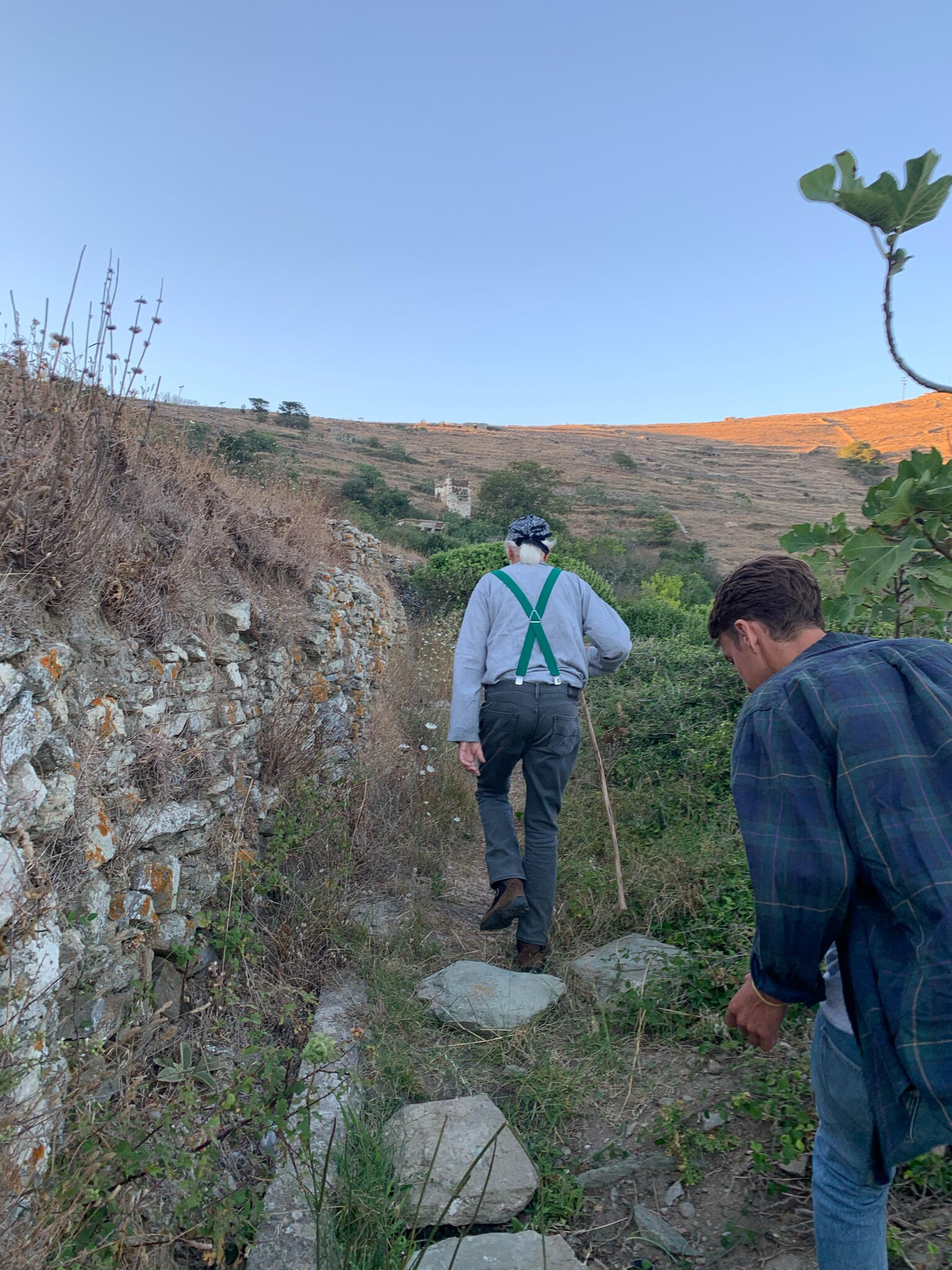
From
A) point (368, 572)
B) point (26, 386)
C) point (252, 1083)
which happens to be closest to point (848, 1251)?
point (252, 1083)

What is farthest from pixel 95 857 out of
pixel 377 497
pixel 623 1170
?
pixel 377 497

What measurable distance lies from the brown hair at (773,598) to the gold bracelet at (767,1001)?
2.43 feet

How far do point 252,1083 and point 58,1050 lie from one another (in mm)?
537

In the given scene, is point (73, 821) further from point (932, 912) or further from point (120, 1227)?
point (932, 912)

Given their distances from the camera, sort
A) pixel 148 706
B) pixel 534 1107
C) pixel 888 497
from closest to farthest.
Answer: pixel 888 497
pixel 534 1107
pixel 148 706

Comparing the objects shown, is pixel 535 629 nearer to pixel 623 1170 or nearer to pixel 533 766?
pixel 533 766

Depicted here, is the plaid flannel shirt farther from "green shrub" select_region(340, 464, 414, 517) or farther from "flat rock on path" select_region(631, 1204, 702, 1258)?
"green shrub" select_region(340, 464, 414, 517)

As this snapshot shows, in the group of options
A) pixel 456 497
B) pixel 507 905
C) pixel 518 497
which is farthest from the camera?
pixel 456 497

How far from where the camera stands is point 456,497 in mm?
21453

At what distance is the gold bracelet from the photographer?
1565 millimetres

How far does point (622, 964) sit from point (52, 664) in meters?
2.63

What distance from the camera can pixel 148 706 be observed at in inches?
117

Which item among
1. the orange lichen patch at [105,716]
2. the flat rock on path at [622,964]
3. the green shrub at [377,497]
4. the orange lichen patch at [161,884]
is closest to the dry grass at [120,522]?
the orange lichen patch at [105,716]

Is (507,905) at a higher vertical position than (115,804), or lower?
lower
